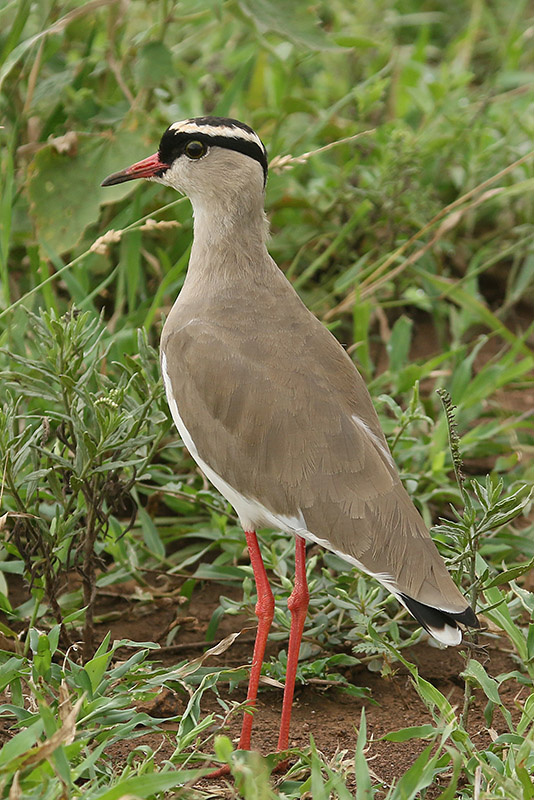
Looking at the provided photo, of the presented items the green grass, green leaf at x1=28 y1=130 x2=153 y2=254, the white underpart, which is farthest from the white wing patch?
green leaf at x1=28 y1=130 x2=153 y2=254

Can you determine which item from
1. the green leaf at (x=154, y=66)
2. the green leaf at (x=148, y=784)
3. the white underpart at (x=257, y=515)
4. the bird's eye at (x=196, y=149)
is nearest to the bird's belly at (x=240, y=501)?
the white underpart at (x=257, y=515)

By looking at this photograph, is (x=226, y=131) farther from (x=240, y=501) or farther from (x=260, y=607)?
(x=260, y=607)

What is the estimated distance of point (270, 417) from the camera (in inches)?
116

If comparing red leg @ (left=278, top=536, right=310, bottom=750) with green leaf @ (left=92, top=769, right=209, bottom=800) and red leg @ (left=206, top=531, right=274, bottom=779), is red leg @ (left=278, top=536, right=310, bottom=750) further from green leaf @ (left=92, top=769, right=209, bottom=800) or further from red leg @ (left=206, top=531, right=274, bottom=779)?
green leaf @ (left=92, top=769, right=209, bottom=800)

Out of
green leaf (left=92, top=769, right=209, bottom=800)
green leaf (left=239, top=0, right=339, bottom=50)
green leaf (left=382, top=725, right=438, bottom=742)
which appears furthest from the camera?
green leaf (left=239, top=0, right=339, bottom=50)

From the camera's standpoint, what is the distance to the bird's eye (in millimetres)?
3316

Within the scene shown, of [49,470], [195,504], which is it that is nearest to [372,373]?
[195,504]

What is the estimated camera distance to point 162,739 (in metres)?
2.91

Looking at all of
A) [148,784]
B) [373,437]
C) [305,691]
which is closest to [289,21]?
[373,437]

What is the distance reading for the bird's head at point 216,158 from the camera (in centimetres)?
327

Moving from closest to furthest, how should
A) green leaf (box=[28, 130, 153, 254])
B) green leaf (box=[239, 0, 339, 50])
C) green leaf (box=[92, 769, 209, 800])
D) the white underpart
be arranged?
green leaf (box=[92, 769, 209, 800]) < the white underpart < green leaf (box=[28, 130, 153, 254]) < green leaf (box=[239, 0, 339, 50])

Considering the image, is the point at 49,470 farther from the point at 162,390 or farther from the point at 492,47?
the point at 492,47

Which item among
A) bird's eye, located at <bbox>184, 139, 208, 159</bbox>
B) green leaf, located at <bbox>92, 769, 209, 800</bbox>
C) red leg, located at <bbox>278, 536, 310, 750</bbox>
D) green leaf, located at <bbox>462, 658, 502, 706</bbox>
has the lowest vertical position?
green leaf, located at <bbox>462, 658, 502, 706</bbox>

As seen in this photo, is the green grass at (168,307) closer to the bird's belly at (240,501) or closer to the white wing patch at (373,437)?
the bird's belly at (240,501)
